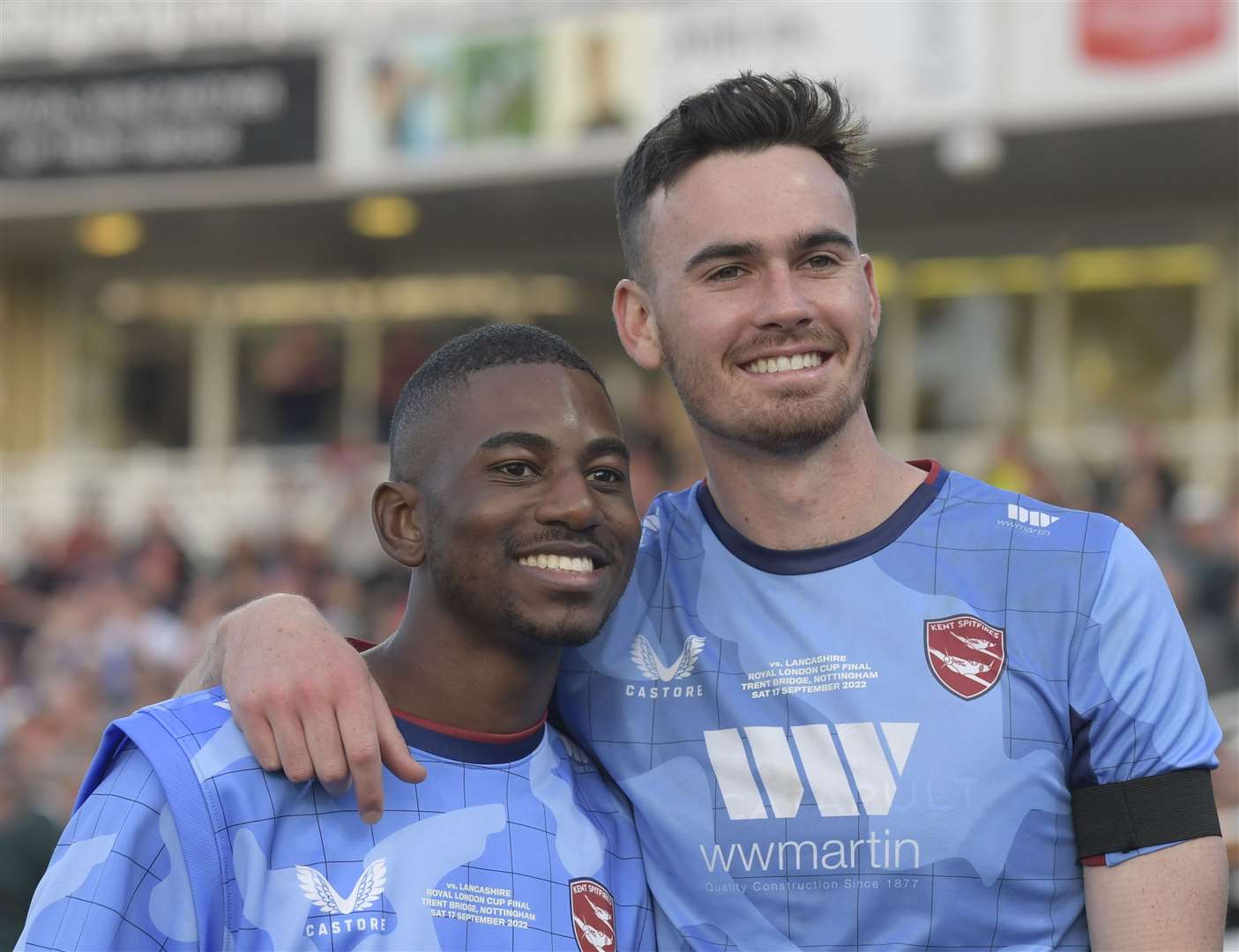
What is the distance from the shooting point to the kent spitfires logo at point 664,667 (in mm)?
2787

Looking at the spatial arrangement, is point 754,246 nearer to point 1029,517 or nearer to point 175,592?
point 1029,517

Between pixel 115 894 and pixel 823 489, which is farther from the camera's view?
pixel 823 489

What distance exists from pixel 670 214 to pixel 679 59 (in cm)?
814

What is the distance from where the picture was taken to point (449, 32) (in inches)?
452

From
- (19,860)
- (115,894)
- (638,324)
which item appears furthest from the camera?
(19,860)

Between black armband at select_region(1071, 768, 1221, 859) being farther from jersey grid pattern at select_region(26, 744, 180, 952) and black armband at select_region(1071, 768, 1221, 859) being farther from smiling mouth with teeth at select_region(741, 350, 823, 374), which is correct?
jersey grid pattern at select_region(26, 744, 180, 952)

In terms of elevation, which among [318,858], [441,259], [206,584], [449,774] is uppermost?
[441,259]

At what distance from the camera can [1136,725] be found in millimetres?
2436

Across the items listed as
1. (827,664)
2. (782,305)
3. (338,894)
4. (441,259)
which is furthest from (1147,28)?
(338,894)

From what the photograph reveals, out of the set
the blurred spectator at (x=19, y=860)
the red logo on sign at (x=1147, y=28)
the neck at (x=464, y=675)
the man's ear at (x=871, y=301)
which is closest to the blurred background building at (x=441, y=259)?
the red logo on sign at (x=1147, y=28)

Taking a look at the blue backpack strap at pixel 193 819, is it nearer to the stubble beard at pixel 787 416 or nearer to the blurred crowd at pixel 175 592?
the stubble beard at pixel 787 416

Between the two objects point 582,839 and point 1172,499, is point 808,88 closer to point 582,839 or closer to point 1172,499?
point 582,839

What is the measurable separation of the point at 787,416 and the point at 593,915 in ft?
2.89

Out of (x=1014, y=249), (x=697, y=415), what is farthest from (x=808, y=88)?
(x=1014, y=249)
